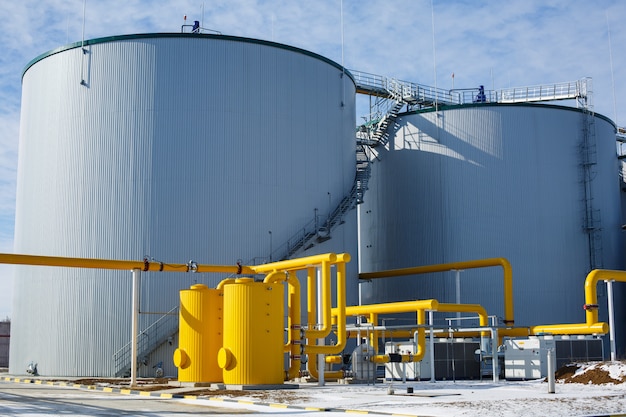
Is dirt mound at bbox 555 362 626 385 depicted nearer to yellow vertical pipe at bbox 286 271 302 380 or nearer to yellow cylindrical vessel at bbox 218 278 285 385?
yellow vertical pipe at bbox 286 271 302 380

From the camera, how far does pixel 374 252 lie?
54875mm

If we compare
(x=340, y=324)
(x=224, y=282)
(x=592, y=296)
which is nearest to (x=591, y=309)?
(x=592, y=296)

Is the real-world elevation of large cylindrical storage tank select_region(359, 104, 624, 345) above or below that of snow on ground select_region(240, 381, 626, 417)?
above

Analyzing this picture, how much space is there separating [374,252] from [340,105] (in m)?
12.2

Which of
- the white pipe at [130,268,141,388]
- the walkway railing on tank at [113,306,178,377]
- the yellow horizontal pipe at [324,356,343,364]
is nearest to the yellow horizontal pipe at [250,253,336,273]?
the yellow horizontal pipe at [324,356,343,364]

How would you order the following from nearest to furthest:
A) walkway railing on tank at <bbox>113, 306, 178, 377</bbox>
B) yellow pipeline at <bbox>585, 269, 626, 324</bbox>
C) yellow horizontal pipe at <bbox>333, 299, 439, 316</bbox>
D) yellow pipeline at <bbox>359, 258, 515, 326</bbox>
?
yellow horizontal pipe at <bbox>333, 299, 439, 316</bbox>
yellow pipeline at <bbox>585, 269, 626, 324</bbox>
walkway railing on tank at <bbox>113, 306, 178, 377</bbox>
yellow pipeline at <bbox>359, 258, 515, 326</bbox>

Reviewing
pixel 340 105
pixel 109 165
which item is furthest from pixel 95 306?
pixel 340 105

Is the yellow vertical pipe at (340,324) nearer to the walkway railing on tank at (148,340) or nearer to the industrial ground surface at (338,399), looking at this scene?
the industrial ground surface at (338,399)

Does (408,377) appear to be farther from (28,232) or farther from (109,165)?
(28,232)

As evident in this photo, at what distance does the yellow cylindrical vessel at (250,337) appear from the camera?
1196 inches

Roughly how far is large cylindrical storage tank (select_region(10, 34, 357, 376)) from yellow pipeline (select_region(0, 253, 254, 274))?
9.23 ft

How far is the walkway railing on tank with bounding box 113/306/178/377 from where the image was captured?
38.9 meters

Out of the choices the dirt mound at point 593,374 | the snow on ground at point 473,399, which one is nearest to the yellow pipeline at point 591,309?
the dirt mound at point 593,374

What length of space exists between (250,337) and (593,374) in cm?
1272
